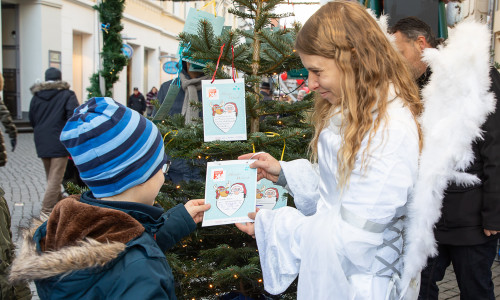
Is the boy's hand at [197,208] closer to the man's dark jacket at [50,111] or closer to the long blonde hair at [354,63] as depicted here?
the long blonde hair at [354,63]

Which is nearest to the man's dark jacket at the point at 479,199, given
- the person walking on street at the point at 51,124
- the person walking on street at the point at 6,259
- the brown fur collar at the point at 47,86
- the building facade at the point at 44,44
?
the person walking on street at the point at 6,259

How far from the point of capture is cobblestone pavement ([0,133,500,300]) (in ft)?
15.1

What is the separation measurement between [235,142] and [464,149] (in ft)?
3.56

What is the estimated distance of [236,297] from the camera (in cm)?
280

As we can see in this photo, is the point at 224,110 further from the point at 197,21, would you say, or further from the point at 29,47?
the point at 29,47

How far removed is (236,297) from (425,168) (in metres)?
1.49

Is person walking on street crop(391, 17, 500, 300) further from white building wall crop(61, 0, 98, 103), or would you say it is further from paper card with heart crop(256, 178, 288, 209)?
white building wall crop(61, 0, 98, 103)

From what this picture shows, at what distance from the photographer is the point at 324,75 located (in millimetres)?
1747

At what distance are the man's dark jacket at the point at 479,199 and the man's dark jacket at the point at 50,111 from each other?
5.13 meters

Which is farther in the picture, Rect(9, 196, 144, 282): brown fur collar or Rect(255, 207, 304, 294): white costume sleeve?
Rect(255, 207, 304, 294): white costume sleeve

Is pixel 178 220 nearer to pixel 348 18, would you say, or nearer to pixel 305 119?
Result: pixel 348 18

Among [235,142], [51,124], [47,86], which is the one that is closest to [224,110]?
[235,142]

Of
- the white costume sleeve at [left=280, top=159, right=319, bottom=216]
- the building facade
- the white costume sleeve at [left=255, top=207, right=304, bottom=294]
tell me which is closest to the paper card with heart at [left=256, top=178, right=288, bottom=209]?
the white costume sleeve at [left=280, top=159, right=319, bottom=216]

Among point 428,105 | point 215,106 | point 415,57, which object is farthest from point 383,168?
point 415,57
